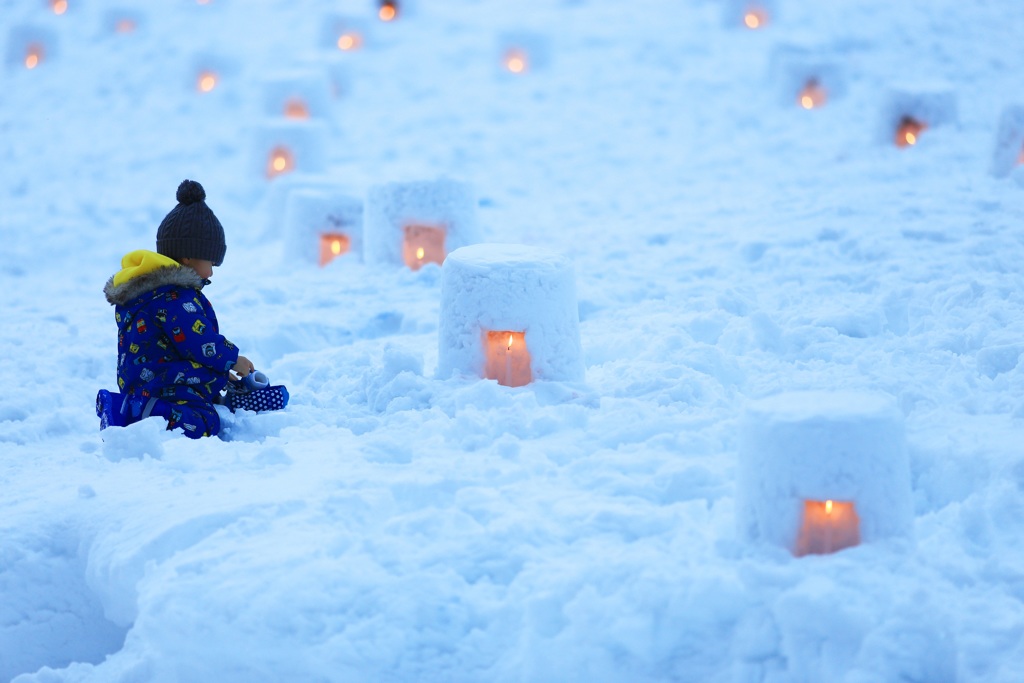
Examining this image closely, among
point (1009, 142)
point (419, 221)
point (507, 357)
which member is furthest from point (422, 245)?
point (1009, 142)

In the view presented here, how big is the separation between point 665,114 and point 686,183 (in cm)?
205

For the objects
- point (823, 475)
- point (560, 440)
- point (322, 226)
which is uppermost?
point (322, 226)

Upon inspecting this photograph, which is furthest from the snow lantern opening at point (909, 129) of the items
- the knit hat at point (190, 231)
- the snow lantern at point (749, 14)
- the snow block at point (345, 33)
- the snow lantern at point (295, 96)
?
the knit hat at point (190, 231)

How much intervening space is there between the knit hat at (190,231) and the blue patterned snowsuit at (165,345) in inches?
3.1

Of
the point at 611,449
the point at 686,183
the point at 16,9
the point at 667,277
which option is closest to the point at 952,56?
the point at 686,183

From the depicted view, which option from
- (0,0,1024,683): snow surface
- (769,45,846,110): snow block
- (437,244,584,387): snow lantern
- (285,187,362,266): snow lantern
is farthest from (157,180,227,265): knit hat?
(769,45,846,110): snow block

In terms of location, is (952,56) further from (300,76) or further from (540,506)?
(540,506)

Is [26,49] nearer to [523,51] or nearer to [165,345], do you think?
[523,51]

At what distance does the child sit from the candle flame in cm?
884

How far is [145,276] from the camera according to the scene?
14.4ft

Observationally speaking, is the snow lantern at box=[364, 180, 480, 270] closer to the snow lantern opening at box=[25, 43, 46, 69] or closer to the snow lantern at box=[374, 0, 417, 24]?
the snow lantern at box=[374, 0, 417, 24]

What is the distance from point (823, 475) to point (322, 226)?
5555 mm

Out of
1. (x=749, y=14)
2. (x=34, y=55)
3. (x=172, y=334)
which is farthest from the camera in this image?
(x=34, y=55)

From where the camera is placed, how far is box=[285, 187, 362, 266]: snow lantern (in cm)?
809
